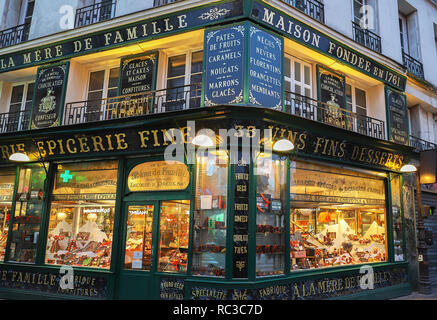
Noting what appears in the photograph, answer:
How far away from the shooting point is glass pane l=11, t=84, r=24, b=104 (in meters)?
11.6

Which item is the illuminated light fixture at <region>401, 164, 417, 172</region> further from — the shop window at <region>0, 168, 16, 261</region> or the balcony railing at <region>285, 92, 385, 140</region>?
the shop window at <region>0, 168, 16, 261</region>

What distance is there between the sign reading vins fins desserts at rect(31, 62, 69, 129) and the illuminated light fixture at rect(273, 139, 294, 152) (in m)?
5.91

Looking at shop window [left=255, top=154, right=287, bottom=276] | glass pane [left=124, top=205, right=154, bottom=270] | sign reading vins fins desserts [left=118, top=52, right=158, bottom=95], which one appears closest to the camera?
shop window [left=255, top=154, right=287, bottom=276]

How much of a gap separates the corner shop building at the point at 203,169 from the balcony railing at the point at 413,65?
7.51ft

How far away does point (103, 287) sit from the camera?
28.3 ft

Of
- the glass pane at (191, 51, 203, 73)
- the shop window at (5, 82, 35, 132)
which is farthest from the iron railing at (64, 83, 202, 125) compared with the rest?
the shop window at (5, 82, 35, 132)

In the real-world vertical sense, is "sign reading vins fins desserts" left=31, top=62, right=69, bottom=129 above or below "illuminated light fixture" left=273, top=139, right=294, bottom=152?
above

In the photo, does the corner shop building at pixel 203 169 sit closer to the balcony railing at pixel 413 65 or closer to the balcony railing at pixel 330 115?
the balcony railing at pixel 330 115

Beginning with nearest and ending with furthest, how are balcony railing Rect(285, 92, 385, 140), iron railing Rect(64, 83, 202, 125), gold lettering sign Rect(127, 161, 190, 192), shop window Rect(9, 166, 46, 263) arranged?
gold lettering sign Rect(127, 161, 190, 192), iron railing Rect(64, 83, 202, 125), balcony railing Rect(285, 92, 385, 140), shop window Rect(9, 166, 46, 263)

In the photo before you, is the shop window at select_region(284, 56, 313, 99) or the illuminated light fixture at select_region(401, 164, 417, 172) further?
the illuminated light fixture at select_region(401, 164, 417, 172)

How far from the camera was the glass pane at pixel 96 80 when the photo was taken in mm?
10434

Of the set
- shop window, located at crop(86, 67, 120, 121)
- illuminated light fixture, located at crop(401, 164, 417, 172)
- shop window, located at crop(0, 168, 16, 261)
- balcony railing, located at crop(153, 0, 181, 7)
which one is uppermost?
balcony railing, located at crop(153, 0, 181, 7)

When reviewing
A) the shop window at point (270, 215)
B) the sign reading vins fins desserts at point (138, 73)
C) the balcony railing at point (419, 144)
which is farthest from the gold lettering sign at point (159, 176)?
the balcony railing at point (419, 144)

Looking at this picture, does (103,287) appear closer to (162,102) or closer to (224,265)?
(224,265)
